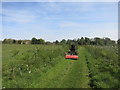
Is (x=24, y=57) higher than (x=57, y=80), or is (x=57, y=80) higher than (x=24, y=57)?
(x=24, y=57)

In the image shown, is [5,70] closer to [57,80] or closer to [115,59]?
[57,80]

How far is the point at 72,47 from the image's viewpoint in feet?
91.1

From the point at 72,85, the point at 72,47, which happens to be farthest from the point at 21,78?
the point at 72,47

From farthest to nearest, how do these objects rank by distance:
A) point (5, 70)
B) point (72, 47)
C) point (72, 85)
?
point (72, 47) < point (5, 70) < point (72, 85)

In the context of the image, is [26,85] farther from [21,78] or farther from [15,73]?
[15,73]

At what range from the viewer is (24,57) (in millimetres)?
16031

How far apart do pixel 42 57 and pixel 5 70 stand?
6.69 meters

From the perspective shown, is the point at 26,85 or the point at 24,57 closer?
the point at 26,85

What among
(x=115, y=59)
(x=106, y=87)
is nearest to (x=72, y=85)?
(x=106, y=87)

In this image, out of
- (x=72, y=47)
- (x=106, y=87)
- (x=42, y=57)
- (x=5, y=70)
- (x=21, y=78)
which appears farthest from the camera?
(x=72, y=47)

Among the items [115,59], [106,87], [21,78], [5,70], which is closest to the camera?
[106,87]

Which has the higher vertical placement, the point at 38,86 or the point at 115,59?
the point at 115,59

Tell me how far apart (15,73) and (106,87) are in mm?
6104

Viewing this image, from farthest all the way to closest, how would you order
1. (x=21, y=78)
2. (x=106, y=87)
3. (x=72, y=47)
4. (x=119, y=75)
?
1. (x=72, y=47)
2. (x=119, y=75)
3. (x=21, y=78)
4. (x=106, y=87)
